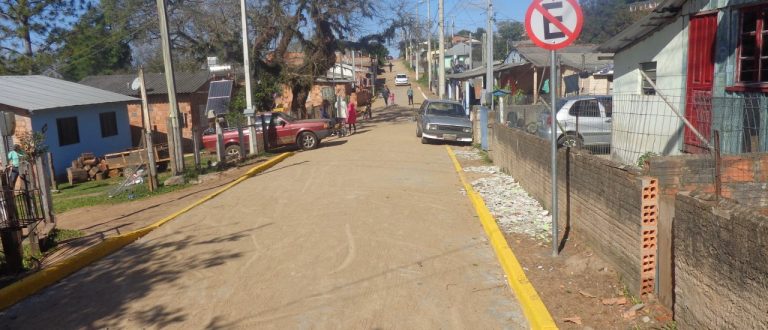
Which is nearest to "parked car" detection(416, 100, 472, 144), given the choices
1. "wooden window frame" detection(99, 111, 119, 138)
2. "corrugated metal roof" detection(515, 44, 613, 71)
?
"corrugated metal roof" detection(515, 44, 613, 71)

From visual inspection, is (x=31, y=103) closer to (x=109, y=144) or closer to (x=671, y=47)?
(x=109, y=144)

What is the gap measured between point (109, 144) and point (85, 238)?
19.0 meters

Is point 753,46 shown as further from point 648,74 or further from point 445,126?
point 445,126

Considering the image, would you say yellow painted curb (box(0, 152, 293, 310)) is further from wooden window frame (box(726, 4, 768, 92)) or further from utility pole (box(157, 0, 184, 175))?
wooden window frame (box(726, 4, 768, 92))

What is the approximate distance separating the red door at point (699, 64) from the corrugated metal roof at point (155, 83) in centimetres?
2552

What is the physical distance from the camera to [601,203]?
6.18 metres

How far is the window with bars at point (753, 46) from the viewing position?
30.6ft

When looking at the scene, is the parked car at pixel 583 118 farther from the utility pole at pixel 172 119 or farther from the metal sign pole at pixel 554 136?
the utility pole at pixel 172 119

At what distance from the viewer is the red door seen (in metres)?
10.1

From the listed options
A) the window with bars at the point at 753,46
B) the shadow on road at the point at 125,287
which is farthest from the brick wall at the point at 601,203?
the shadow on road at the point at 125,287

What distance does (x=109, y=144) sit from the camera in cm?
2620

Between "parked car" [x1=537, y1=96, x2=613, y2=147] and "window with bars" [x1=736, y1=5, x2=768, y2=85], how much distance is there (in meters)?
2.78

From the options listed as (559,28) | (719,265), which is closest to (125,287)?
(559,28)

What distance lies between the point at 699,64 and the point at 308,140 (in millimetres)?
14186
